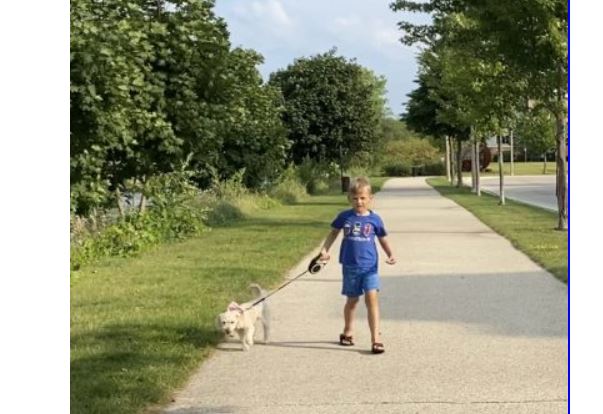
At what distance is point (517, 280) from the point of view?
9.98 metres

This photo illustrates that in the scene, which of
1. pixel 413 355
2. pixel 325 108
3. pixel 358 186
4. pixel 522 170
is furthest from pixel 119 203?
pixel 522 170

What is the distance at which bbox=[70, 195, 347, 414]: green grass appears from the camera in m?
5.39

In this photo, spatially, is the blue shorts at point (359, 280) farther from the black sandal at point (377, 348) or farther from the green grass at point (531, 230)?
the green grass at point (531, 230)

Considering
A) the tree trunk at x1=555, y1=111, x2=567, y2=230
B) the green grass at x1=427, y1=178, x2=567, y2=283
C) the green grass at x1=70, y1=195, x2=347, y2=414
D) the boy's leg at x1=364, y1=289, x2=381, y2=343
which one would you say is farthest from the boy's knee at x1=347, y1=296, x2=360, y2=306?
the tree trunk at x1=555, y1=111, x2=567, y2=230

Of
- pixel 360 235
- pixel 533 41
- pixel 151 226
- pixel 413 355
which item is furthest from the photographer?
pixel 151 226

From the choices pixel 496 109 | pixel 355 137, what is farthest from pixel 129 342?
pixel 355 137

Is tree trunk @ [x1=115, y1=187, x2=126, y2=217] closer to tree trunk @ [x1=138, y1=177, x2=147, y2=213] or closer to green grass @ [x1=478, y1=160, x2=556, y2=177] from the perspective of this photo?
tree trunk @ [x1=138, y1=177, x2=147, y2=213]

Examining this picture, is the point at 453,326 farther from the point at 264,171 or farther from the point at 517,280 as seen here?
the point at 264,171

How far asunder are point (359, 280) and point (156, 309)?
2.38 metres

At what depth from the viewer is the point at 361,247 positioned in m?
6.50

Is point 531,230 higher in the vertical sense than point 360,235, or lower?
lower

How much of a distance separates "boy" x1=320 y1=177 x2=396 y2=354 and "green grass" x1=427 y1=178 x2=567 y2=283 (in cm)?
408

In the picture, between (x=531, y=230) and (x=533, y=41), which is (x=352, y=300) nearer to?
(x=533, y=41)
